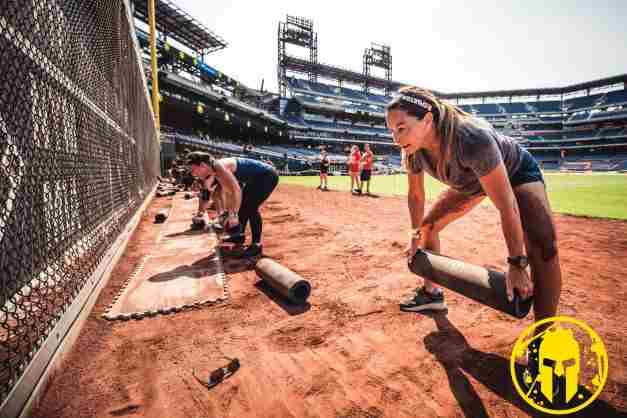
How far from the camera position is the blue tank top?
449cm

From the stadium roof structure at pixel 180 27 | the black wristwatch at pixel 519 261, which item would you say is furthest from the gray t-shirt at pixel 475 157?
the stadium roof structure at pixel 180 27

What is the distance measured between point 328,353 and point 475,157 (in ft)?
5.29

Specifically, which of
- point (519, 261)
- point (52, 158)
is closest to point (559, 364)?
point (519, 261)

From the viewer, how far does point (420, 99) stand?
6.08 feet

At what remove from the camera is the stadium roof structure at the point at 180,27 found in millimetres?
30781

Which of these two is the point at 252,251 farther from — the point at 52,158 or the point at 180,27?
the point at 180,27

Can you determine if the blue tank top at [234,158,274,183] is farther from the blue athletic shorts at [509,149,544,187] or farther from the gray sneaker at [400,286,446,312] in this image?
the blue athletic shorts at [509,149,544,187]

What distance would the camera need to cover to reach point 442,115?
182 centimetres

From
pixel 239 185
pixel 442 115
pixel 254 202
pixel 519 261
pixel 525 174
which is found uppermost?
pixel 442 115

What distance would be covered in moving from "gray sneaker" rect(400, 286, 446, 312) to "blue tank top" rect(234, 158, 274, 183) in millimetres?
2988

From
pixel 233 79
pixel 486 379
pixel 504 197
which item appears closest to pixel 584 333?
pixel 486 379

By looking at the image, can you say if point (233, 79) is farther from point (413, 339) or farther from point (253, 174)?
point (413, 339)

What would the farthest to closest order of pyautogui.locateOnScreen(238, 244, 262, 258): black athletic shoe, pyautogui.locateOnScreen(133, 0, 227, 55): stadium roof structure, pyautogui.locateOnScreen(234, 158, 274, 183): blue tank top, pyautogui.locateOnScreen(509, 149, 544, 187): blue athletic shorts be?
pyautogui.locateOnScreen(133, 0, 227, 55): stadium roof structure
pyautogui.locateOnScreen(234, 158, 274, 183): blue tank top
pyautogui.locateOnScreen(238, 244, 262, 258): black athletic shoe
pyautogui.locateOnScreen(509, 149, 544, 187): blue athletic shorts

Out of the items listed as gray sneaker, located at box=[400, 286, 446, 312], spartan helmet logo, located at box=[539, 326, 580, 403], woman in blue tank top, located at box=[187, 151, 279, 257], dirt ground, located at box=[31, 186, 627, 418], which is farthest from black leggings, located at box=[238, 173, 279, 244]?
spartan helmet logo, located at box=[539, 326, 580, 403]
